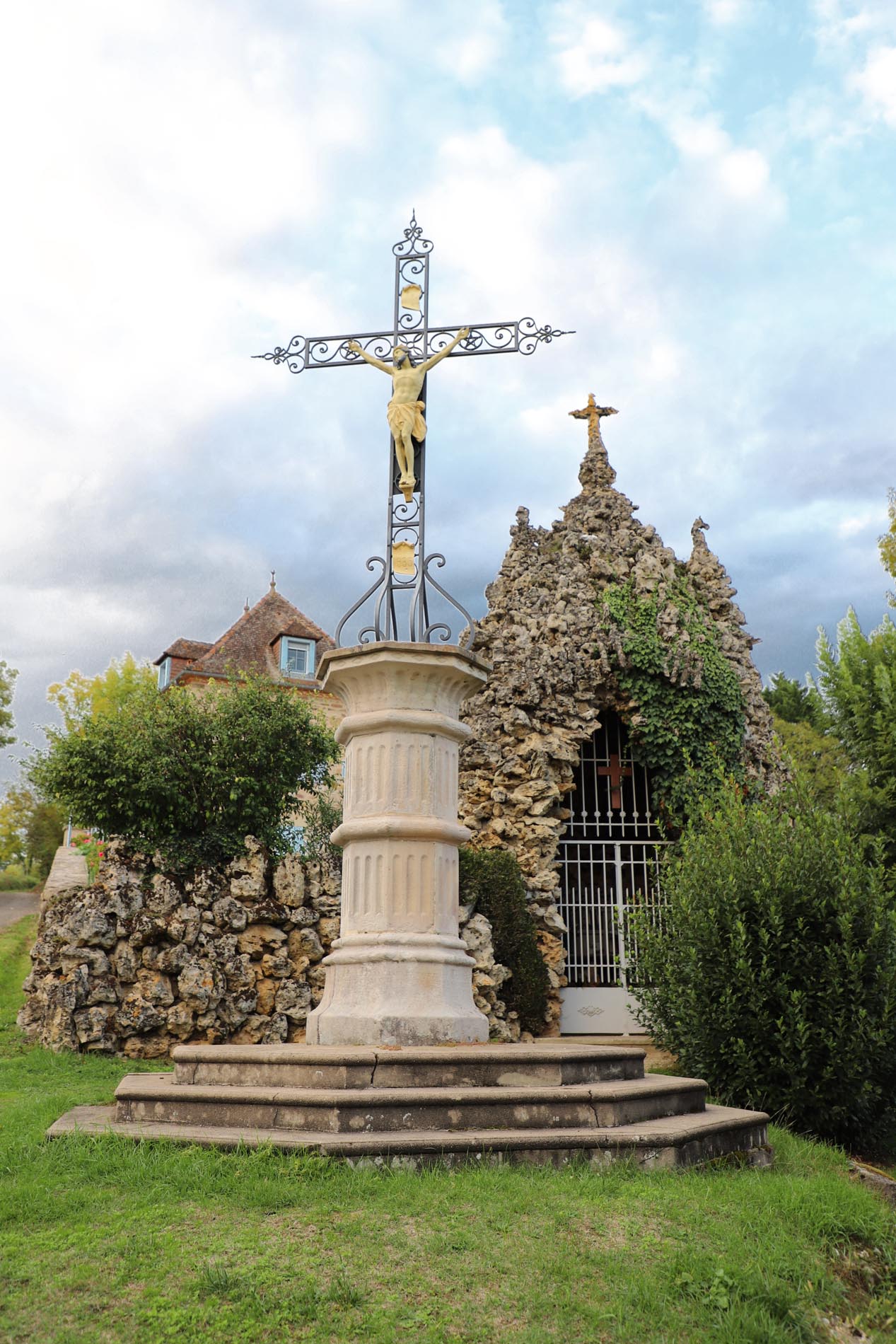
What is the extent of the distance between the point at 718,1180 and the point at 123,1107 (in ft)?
9.94

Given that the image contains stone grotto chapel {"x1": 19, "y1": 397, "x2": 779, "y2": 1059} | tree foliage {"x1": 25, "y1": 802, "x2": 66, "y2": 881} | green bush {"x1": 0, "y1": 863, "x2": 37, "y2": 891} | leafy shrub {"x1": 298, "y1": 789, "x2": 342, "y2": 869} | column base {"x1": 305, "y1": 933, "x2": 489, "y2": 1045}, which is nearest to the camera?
column base {"x1": 305, "y1": 933, "x2": 489, "y2": 1045}

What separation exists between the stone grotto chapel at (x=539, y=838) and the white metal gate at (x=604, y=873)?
1.3 inches

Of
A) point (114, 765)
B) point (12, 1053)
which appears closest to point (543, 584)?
point (114, 765)

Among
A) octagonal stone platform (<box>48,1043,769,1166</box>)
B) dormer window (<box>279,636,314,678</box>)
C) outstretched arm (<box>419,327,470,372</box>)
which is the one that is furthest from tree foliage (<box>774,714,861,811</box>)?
dormer window (<box>279,636,314,678</box>)

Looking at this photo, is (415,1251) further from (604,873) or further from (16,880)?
(16,880)

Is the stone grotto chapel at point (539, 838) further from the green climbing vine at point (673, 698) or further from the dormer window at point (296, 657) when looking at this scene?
the dormer window at point (296, 657)

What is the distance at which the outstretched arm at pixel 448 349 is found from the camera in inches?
293

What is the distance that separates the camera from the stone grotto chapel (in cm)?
1009

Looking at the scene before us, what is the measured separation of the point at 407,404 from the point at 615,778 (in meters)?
8.10

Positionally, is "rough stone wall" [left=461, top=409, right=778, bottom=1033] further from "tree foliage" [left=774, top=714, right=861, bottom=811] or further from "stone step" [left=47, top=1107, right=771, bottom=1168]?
"stone step" [left=47, top=1107, right=771, bottom=1168]

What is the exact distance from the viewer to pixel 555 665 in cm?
1352

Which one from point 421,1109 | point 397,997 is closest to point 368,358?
point 397,997

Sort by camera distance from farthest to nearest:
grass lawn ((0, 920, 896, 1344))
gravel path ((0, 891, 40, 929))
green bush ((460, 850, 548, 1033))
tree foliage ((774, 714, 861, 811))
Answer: gravel path ((0, 891, 40, 929))
green bush ((460, 850, 548, 1033))
tree foliage ((774, 714, 861, 811))
grass lawn ((0, 920, 896, 1344))

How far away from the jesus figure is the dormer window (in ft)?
56.9
